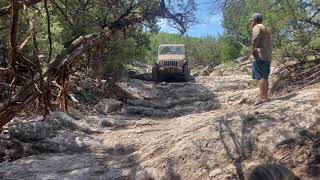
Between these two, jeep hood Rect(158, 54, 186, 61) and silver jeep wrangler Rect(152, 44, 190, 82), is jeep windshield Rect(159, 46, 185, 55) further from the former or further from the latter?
jeep hood Rect(158, 54, 186, 61)

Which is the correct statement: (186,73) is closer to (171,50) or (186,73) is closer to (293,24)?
(171,50)

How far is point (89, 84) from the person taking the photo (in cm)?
1443

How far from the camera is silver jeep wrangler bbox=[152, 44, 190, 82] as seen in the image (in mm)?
20422

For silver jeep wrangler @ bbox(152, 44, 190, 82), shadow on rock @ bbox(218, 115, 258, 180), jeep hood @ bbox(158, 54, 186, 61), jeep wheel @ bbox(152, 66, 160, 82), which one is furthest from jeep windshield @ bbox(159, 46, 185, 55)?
shadow on rock @ bbox(218, 115, 258, 180)

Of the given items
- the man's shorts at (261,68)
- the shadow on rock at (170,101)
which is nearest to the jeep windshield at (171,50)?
the shadow on rock at (170,101)

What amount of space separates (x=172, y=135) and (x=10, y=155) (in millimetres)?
2656

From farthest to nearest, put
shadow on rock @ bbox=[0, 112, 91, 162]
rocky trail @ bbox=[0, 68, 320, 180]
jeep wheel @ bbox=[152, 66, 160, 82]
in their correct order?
jeep wheel @ bbox=[152, 66, 160, 82]
shadow on rock @ bbox=[0, 112, 91, 162]
rocky trail @ bbox=[0, 68, 320, 180]

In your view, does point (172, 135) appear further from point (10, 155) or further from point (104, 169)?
point (10, 155)

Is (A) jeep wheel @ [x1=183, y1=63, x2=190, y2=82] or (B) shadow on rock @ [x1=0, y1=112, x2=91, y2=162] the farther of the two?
(A) jeep wheel @ [x1=183, y1=63, x2=190, y2=82]

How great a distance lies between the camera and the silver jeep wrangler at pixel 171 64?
20.4 m

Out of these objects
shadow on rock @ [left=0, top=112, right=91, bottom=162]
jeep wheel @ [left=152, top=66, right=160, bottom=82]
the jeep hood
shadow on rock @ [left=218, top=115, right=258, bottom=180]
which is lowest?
shadow on rock @ [left=0, top=112, right=91, bottom=162]

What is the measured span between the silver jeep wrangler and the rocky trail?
11022 millimetres

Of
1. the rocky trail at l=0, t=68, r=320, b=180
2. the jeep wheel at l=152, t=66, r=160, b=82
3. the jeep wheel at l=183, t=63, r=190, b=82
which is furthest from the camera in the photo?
the jeep wheel at l=152, t=66, r=160, b=82

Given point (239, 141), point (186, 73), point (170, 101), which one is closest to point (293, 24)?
point (170, 101)
